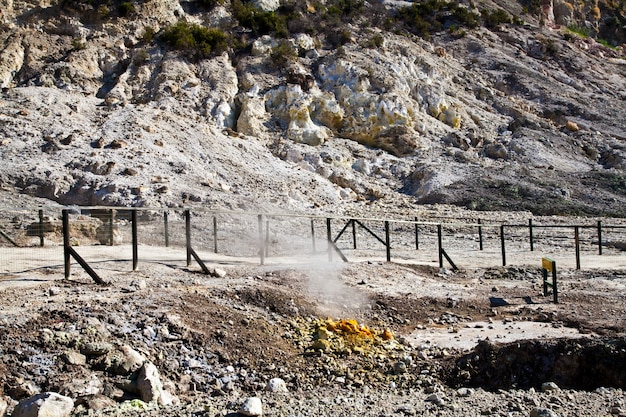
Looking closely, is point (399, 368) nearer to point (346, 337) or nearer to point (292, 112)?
point (346, 337)

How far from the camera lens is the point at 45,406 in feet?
15.7

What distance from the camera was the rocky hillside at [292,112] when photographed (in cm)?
2227

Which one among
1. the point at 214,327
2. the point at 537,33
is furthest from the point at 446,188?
the point at 537,33

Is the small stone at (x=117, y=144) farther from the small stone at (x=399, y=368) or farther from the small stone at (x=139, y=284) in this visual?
the small stone at (x=399, y=368)

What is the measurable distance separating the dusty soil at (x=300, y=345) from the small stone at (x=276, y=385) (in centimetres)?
13

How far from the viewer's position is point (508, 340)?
787 cm

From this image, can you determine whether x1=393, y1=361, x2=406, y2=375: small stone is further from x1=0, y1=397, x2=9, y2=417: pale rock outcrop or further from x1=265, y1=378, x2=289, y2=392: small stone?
x1=0, y1=397, x2=9, y2=417: pale rock outcrop

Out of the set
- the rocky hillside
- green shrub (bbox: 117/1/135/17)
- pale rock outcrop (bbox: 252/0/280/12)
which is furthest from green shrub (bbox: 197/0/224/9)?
green shrub (bbox: 117/1/135/17)

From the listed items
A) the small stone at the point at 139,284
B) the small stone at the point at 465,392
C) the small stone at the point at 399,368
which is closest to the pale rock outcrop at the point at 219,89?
the small stone at the point at 139,284

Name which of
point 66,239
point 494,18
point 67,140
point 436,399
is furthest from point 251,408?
point 494,18

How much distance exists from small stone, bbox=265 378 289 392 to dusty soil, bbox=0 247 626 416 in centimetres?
13

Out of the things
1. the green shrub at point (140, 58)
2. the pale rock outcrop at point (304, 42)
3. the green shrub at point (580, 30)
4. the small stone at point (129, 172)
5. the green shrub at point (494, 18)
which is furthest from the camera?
the green shrub at point (580, 30)

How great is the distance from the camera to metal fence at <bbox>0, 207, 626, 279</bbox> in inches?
412

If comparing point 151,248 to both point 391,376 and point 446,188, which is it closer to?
point 391,376
